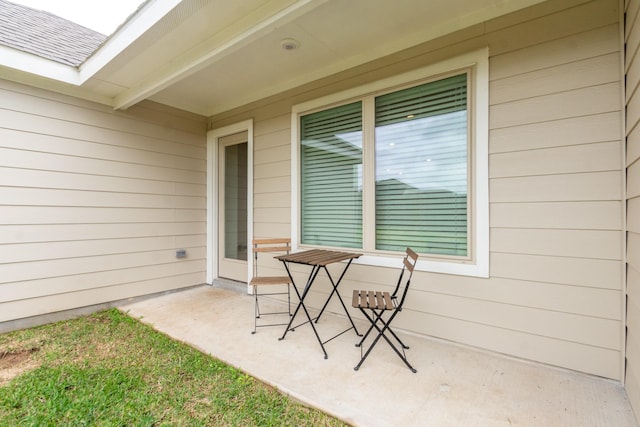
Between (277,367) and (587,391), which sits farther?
(277,367)

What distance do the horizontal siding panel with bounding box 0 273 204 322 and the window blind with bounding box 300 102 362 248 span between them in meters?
2.00

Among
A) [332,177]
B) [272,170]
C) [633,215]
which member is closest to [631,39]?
[633,215]

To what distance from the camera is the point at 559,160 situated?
2066mm

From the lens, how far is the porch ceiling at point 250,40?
220cm

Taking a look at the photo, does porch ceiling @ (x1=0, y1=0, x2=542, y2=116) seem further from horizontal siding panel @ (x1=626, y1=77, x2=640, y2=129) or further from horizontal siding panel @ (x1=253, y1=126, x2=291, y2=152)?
horizontal siding panel @ (x1=626, y1=77, x2=640, y2=129)

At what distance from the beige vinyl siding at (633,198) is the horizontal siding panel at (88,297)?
14.6 feet

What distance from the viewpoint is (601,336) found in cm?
195

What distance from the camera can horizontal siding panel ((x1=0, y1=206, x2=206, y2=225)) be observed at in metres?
2.90

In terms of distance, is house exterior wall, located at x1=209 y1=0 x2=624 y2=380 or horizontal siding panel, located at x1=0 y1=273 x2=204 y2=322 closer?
house exterior wall, located at x1=209 y1=0 x2=624 y2=380

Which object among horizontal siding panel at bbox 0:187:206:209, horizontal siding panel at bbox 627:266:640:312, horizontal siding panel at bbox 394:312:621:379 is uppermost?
horizontal siding panel at bbox 0:187:206:209

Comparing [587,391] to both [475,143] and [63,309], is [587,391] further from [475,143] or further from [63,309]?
[63,309]

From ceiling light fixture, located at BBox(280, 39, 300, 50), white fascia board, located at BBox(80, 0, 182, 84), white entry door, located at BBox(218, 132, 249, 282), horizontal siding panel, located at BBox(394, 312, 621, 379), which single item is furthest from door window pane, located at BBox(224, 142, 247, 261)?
horizontal siding panel, located at BBox(394, 312, 621, 379)

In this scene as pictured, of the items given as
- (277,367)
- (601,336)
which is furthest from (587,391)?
(277,367)

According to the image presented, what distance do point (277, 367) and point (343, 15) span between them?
278 centimetres
